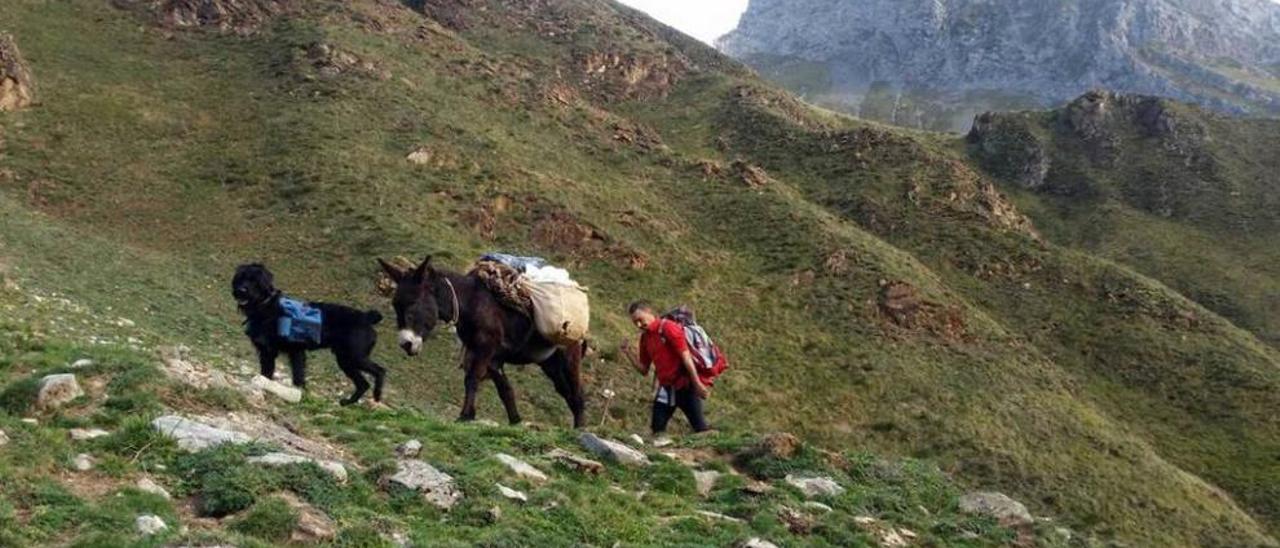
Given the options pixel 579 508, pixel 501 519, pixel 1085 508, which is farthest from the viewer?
pixel 1085 508

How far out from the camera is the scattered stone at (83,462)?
6307mm

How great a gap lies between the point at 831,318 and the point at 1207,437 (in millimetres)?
14995

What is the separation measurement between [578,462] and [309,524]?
3.35 metres

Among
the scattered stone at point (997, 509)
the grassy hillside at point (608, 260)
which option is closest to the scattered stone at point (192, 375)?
the grassy hillside at point (608, 260)

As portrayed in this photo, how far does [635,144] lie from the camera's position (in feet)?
174

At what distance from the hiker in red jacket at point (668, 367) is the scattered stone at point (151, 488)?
6962 millimetres

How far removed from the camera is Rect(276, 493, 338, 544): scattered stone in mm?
5980

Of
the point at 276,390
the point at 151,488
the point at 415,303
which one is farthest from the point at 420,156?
the point at 151,488

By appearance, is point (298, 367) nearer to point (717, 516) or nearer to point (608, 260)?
point (717, 516)

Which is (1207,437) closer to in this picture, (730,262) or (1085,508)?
(1085,508)

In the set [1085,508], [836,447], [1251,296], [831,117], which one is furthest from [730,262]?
[831,117]

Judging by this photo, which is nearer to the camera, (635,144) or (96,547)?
(96,547)

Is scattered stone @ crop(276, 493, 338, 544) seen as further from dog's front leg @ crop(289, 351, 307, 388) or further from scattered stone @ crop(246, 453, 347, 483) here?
dog's front leg @ crop(289, 351, 307, 388)

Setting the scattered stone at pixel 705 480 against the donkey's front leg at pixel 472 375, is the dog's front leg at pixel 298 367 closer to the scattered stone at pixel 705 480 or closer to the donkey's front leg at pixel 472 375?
the donkey's front leg at pixel 472 375
